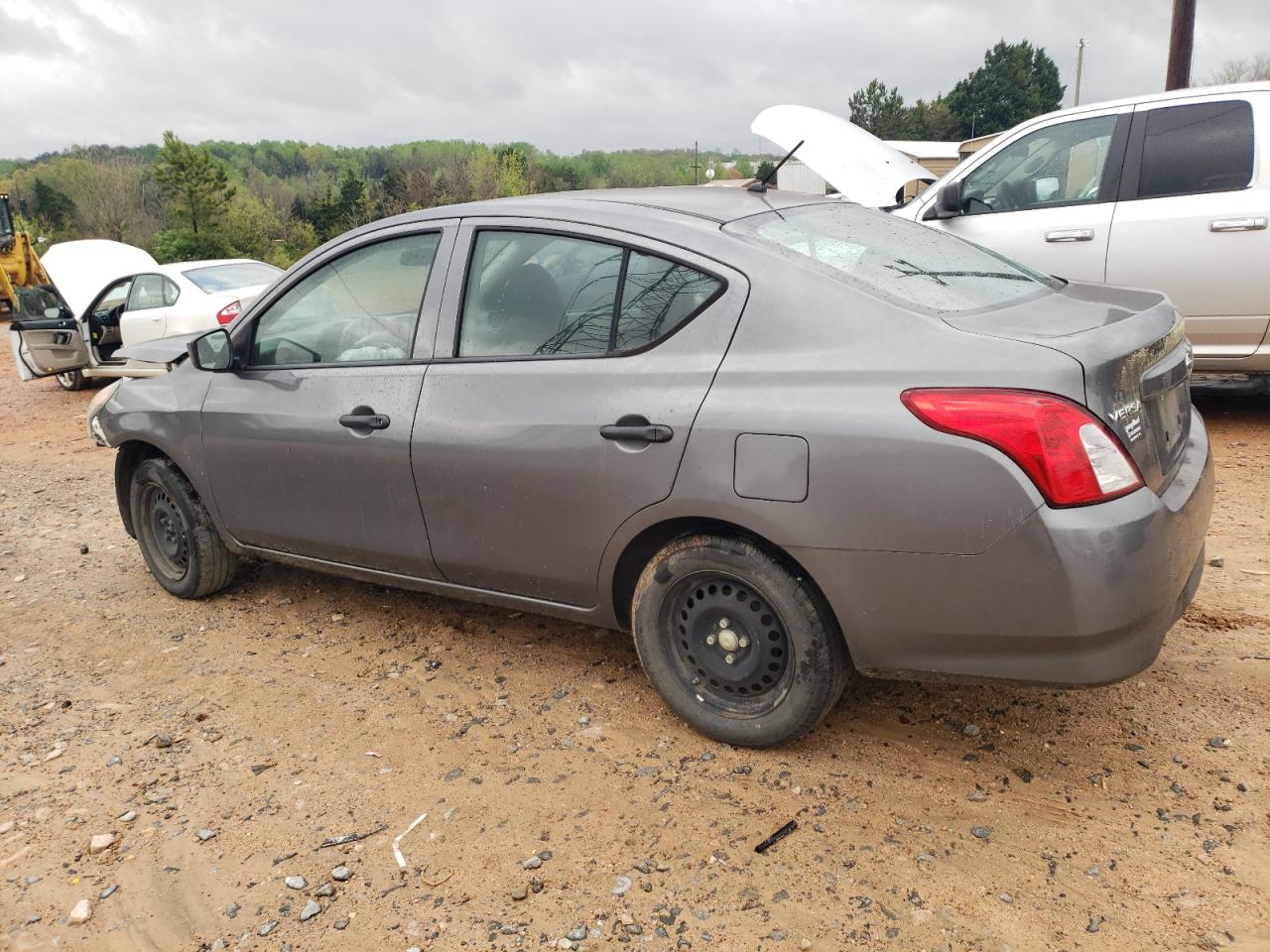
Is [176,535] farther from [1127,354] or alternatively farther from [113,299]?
[113,299]

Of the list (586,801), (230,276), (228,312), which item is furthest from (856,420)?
(230,276)

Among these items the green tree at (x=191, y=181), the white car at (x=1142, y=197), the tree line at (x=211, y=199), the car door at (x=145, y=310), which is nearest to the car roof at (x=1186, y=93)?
the white car at (x=1142, y=197)

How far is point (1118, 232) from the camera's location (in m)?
6.08

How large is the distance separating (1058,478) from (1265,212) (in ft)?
14.8

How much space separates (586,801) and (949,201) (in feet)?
16.3

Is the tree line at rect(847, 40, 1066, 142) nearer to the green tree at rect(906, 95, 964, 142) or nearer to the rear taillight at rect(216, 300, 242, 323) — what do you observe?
the green tree at rect(906, 95, 964, 142)

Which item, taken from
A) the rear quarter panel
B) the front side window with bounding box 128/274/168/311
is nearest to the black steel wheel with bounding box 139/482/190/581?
the rear quarter panel

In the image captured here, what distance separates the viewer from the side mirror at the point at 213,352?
407cm

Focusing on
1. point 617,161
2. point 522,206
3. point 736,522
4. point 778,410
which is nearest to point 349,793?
point 736,522

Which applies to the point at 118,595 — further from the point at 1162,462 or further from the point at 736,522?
the point at 1162,462

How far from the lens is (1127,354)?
2580mm

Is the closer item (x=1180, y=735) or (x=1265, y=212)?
(x=1180, y=735)

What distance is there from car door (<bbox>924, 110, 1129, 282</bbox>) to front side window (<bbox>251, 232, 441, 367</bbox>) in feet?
12.4

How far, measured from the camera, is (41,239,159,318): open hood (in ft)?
40.7
